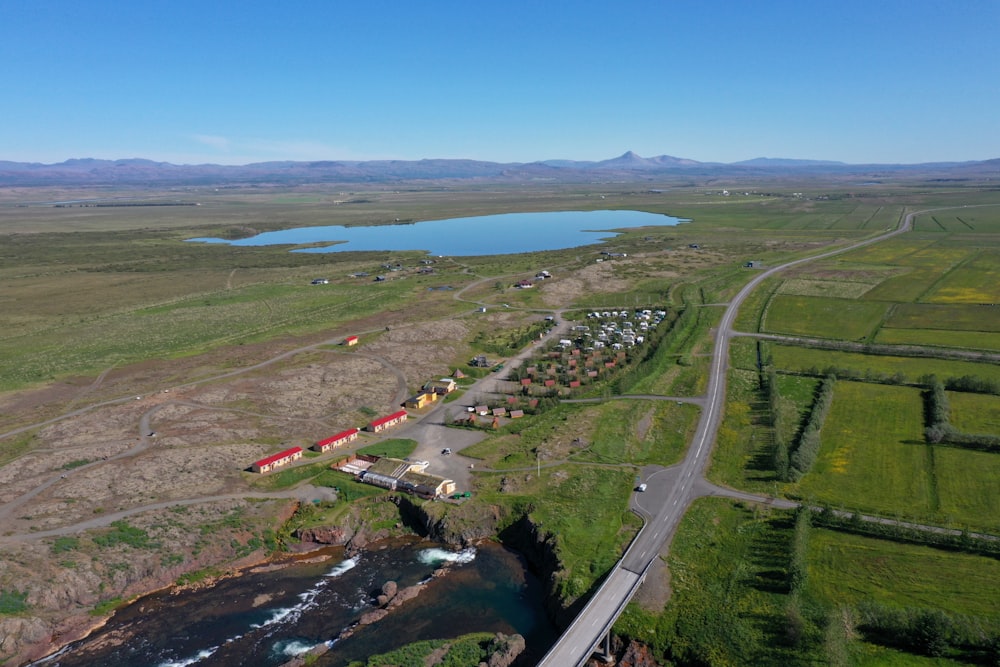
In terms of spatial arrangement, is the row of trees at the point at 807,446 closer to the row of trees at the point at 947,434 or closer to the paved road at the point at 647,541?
the paved road at the point at 647,541

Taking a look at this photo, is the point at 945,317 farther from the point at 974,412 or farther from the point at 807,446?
the point at 807,446

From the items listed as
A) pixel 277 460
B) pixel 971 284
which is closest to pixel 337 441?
pixel 277 460

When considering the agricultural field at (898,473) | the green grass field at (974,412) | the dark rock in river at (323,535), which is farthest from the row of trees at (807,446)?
the dark rock in river at (323,535)

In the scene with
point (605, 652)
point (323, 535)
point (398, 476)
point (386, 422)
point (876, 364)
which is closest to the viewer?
point (605, 652)

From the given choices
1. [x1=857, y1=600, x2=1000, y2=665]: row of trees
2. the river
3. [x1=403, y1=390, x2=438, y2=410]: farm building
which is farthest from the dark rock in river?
[x1=857, y1=600, x2=1000, y2=665]: row of trees

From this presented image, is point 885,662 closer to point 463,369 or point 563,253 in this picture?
point 463,369

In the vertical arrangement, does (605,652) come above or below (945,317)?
below

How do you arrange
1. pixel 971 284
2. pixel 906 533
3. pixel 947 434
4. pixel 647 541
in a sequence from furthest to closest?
pixel 971 284 < pixel 947 434 < pixel 647 541 < pixel 906 533
